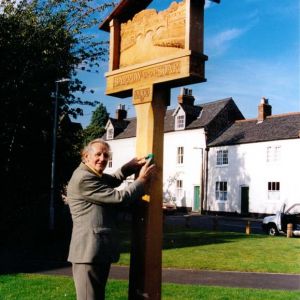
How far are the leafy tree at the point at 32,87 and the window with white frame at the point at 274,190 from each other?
64.5 ft

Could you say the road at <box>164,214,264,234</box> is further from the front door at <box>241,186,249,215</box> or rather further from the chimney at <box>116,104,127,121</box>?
the chimney at <box>116,104,127,121</box>

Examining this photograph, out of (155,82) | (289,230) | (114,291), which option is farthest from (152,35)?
(289,230)

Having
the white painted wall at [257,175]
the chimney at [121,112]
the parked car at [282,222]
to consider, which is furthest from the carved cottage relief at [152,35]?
the chimney at [121,112]

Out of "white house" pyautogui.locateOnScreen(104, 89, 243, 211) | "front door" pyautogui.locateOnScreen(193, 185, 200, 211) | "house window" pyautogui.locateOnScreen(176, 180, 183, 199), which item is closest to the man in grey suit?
"white house" pyautogui.locateOnScreen(104, 89, 243, 211)

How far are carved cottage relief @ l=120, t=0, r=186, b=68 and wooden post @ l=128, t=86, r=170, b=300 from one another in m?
0.37

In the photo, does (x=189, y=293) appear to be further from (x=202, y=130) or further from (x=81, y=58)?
(x=202, y=130)

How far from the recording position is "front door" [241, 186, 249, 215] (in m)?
36.7

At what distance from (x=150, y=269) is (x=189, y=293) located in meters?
3.83

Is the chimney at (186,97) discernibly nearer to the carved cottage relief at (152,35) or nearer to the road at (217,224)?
the road at (217,224)

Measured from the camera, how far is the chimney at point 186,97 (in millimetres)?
42662

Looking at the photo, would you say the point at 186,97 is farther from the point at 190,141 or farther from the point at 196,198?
the point at 196,198

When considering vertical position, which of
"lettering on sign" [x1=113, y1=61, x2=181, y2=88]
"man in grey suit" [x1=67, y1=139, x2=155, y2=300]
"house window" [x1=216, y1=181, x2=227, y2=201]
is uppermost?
"lettering on sign" [x1=113, y1=61, x2=181, y2=88]

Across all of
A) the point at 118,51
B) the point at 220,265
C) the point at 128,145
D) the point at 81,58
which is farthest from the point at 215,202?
the point at 118,51

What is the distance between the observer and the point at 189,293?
747 centimetres
